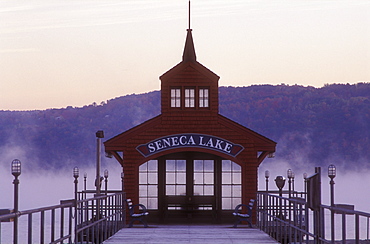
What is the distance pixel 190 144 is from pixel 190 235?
4607mm

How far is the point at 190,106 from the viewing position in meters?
26.2

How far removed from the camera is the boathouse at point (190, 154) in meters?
25.7

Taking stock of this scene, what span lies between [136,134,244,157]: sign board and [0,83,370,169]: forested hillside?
118675mm

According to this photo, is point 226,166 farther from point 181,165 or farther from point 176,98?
point 176,98

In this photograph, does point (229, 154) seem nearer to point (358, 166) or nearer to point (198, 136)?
point (198, 136)

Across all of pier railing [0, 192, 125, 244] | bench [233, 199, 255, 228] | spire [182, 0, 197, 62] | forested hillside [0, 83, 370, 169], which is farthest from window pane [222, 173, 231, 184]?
forested hillside [0, 83, 370, 169]

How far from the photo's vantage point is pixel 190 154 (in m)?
26.3

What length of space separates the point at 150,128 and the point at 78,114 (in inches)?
5290

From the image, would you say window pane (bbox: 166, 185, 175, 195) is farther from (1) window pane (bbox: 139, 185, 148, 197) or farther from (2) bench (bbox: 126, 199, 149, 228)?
(2) bench (bbox: 126, 199, 149, 228)

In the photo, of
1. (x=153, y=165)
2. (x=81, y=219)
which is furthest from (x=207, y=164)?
(x=81, y=219)

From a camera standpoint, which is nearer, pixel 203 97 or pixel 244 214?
pixel 244 214

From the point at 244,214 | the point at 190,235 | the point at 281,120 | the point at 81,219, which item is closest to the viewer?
the point at 81,219

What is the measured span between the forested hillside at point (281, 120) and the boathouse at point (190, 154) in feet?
388

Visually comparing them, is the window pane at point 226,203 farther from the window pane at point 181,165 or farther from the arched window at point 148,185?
the arched window at point 148,185
